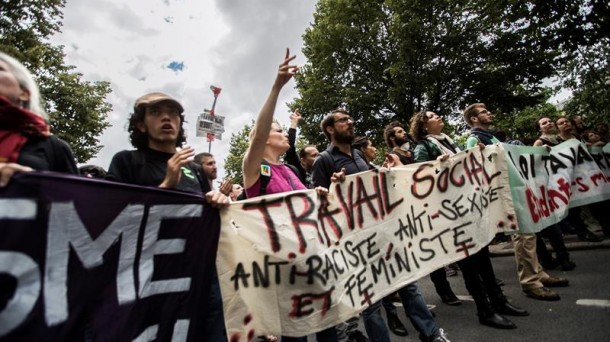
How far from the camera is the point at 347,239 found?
8.87 ft

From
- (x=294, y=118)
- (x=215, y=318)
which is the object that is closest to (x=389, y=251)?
(x=215, y=318)

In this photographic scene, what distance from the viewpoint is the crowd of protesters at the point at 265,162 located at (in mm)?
1701

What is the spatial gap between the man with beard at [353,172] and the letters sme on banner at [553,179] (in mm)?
1637

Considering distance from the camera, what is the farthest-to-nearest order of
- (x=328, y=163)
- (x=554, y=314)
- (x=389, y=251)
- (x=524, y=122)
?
(x=524, y=122), (x=554, y=314), (x=328, y=163), (x=389, y=251)

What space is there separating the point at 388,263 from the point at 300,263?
0.80 m

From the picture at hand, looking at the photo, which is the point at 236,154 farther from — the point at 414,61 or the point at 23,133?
the point at 23,133

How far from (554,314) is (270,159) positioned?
116 inches

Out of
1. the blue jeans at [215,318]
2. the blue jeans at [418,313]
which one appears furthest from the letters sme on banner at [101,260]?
the blue jeans at [418,313]

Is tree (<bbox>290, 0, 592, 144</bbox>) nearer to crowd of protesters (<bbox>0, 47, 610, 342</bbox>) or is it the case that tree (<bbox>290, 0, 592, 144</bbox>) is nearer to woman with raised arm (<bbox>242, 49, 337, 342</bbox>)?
crowd of protesters (<bbox>0, 47, 610, 342</bbox>)

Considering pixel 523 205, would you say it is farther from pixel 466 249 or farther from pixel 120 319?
pixel 120 319

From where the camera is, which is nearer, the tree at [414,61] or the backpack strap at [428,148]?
the backpack strap at [428,148]

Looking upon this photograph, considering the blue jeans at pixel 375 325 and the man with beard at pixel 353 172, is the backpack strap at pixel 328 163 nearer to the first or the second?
the man with beard at pixel 353 172

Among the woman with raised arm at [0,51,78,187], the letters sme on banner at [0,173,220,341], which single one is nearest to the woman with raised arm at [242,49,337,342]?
the letters sme on banner at [0,173,220,341]

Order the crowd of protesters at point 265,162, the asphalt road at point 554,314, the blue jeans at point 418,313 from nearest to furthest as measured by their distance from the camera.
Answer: the crowd of protesters at point 265,162
the blue jeans at point 418,313
the asphalt road at point 554,314
